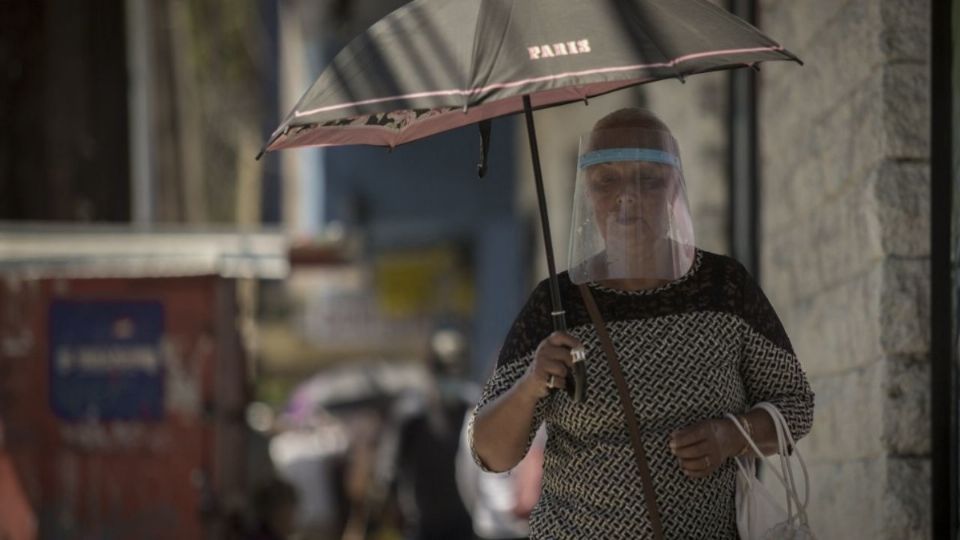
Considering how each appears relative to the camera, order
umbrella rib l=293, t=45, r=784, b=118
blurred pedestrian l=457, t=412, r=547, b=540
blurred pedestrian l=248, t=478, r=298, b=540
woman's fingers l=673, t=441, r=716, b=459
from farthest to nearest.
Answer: blurred pedestrian l=457, t=412, r=547, b=540
blurred pedestrian l=248, t=478, r=298, b=540
woman's fingers l=673, t=441, r=716, b=459
umbrella rib l=293, t=45, r=784, b=118

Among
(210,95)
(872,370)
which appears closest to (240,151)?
(210,95)

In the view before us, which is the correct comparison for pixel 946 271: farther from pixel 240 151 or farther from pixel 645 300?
pixel 240 151

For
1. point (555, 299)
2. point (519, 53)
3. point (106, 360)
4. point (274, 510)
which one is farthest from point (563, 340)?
point (106, 360)

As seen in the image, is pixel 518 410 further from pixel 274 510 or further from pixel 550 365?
pixel 274 510

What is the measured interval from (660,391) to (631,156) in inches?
20.3

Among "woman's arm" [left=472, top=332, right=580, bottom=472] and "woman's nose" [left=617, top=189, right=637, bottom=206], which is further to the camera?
"woman's nose" [left=617, top=189, right=637, bottom=206]

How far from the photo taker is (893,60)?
165 inches

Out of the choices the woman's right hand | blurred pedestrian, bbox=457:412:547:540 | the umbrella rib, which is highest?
the umbrella rib

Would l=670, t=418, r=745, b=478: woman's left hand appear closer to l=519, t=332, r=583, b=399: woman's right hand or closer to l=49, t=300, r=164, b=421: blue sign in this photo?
l=519, t=332, r=583, b=399: woman's right hand

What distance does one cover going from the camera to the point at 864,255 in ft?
14.5

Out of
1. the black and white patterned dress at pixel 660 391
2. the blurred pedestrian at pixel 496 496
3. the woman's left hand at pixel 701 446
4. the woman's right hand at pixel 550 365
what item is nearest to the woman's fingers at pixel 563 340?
the woman's right hand at pixel 550 365

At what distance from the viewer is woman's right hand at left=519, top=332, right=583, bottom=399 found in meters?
3.09

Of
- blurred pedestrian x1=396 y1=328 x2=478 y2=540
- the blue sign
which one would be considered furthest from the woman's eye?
blurred pedestrian x1=396 y1=328 x2=478 y2=540

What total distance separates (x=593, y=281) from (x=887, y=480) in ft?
4.15
